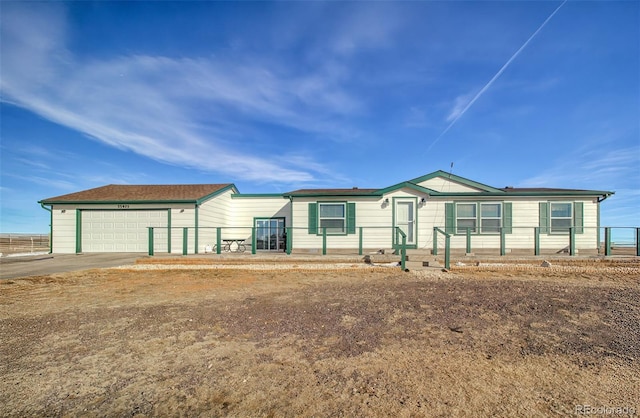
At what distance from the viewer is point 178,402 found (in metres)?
2.77

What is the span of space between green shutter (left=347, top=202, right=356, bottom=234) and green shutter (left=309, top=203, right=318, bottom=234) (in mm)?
1500

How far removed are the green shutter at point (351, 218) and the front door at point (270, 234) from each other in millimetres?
4131

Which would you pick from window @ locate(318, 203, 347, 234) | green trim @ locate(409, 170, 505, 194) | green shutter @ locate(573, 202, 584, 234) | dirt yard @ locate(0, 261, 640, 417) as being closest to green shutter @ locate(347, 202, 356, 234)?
window @ locate(318, 203, 347, 234)

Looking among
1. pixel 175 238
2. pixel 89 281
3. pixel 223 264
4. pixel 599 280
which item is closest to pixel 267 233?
pixel 175 238

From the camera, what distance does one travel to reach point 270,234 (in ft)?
58.7

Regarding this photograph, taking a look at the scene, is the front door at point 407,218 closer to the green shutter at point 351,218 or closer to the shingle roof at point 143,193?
the green shutter at point 351,218

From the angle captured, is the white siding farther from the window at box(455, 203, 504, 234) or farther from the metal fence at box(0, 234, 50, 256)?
the window at box(455, 203, 504, 234)

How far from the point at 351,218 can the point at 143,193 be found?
11384mm

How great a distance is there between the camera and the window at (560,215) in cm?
1487

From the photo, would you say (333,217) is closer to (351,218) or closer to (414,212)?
(351,218)

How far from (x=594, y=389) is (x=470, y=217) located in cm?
A: 1304

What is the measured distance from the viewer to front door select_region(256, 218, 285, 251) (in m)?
17.6

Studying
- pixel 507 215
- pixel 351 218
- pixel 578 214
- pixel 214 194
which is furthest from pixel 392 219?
pixel 214 194

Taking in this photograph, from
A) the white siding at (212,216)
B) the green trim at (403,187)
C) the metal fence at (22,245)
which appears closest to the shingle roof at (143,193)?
the white siding at (212,216)
